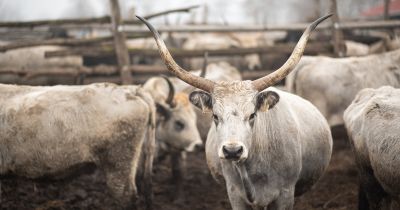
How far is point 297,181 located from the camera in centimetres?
435

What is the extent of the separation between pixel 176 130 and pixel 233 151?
341cm

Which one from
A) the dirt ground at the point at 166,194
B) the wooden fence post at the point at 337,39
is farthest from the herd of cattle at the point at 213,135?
the wooden fence post at the point at 337,39

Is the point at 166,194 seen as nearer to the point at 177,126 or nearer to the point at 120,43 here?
the point at 177,126

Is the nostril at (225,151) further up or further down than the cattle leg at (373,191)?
further up

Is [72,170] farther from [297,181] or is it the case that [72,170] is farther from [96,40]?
[96,40]

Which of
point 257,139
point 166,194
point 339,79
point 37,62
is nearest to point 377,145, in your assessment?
point 257,139

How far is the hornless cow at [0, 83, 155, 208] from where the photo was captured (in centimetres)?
487

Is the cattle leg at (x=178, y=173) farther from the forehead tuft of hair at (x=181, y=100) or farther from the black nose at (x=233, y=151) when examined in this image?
the black nose at (x=233, y=151)

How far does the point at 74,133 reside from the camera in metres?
4.87

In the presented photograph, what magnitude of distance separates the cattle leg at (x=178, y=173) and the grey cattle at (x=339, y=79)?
7.58ft

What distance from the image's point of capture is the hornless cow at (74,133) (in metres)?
4.87

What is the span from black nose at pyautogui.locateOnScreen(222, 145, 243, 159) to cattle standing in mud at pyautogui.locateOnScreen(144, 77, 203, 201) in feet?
10.6

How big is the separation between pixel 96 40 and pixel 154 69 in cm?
152

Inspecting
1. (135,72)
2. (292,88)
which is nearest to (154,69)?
(135,72)
